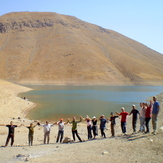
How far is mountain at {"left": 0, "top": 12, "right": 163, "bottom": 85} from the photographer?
112 m

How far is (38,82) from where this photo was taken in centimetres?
10450

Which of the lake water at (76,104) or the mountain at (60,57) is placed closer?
the lake water at (76,104)

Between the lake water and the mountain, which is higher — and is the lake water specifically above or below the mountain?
below

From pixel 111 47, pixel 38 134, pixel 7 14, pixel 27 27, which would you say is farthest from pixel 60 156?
pixel 7 14

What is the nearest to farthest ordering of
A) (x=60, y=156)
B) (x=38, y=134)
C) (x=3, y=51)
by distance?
(x=60, y=156), (x=38, y=134), (x=3, y=51)

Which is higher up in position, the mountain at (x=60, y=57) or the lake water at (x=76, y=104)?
the mountain at (x=60, y=57)

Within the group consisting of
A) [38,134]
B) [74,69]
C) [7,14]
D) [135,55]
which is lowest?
[38,134]

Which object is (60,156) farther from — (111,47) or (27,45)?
(111,47)

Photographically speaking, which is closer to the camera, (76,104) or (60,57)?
(76,104)

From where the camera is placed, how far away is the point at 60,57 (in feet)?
424

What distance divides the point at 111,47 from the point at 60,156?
156m

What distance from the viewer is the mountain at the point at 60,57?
366 feet

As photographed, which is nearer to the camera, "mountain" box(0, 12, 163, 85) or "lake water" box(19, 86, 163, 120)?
"lake water" box(19, 86, 163, 120)

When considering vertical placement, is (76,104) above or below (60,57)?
below
